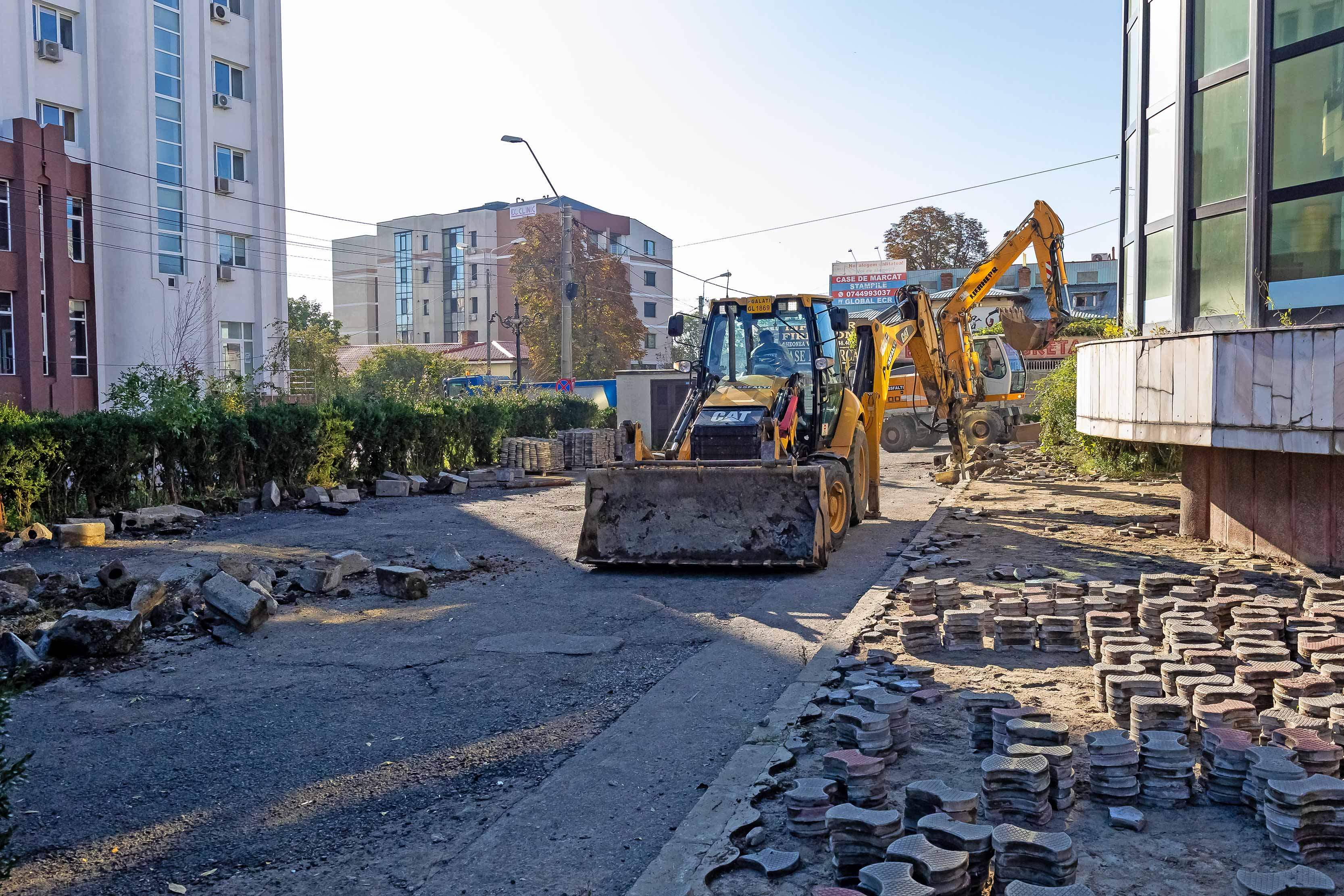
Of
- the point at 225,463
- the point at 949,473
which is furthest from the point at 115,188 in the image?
the point at 949,473

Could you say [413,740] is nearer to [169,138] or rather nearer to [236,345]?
[169,138]

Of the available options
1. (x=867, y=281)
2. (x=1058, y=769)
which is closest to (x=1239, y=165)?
(x=1058, y=769)

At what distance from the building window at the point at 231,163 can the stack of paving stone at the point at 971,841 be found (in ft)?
125

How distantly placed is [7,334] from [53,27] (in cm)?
950

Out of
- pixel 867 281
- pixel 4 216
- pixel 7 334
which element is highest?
pixel 867 281

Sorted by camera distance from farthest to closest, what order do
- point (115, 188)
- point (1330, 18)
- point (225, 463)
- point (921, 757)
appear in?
point (115, 188)
point (225, 463)
point (1330, 18)
point (921, 757)

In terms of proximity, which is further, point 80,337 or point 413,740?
point 80,337

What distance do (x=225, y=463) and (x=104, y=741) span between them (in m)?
11.7

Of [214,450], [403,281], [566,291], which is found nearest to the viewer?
[214,450]

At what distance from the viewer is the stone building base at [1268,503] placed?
9.40 metres

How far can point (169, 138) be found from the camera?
3469cm

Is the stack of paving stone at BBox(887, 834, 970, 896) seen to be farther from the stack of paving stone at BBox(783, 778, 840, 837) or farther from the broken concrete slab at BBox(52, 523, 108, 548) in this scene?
the broken concrete slab at BBox(52, 523, 108, 548)

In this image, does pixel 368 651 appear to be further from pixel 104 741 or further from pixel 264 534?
pixel 264 534

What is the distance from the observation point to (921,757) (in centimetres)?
529
